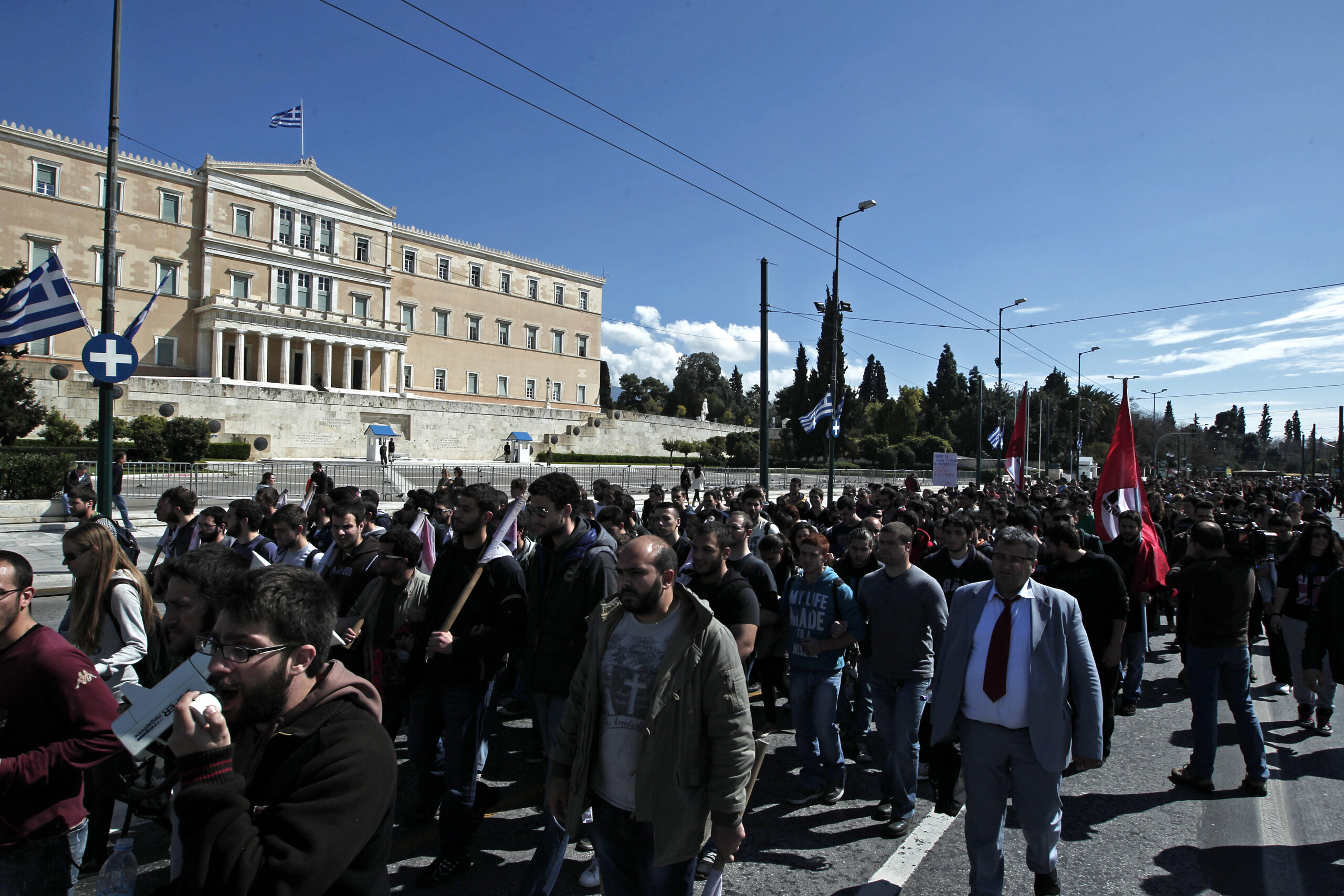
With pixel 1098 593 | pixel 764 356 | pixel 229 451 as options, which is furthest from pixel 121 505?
pixel 229 451

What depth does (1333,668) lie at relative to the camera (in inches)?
208

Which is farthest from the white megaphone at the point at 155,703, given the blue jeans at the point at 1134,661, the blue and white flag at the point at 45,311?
the blue and white flag at the point at 45,311

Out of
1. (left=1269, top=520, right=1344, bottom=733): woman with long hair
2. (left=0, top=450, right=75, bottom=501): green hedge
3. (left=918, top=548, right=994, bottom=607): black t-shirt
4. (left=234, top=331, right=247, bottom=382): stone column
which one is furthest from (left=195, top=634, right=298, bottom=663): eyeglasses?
(left=234, top=331, right=247, bottom=382): stone column

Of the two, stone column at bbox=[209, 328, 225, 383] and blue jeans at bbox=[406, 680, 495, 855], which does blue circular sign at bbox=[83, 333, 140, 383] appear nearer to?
A: blue jeans at bbox=[406, 680, 495, 855]

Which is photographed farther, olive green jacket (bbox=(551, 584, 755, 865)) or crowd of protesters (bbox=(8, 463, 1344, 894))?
olive green jacket (bbox=(551, 584, 755, 865))

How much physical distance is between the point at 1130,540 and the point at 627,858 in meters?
6.70

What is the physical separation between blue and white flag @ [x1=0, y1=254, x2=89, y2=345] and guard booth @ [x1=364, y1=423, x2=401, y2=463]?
114 ft

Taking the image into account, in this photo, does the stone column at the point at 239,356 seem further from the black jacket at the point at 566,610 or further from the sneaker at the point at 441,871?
the sneaker at the point at 441,871

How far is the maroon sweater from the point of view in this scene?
2.48 metres

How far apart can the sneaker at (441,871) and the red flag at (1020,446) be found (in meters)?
18.9

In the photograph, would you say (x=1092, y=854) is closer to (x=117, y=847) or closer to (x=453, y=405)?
(x=117, y=847)

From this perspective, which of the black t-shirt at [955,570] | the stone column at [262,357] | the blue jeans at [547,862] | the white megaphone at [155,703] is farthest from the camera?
the stone column at [262,357]

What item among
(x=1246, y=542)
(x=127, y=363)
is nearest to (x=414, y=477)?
(x=127, y=363)

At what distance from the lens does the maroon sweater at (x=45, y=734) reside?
2.48 metres
